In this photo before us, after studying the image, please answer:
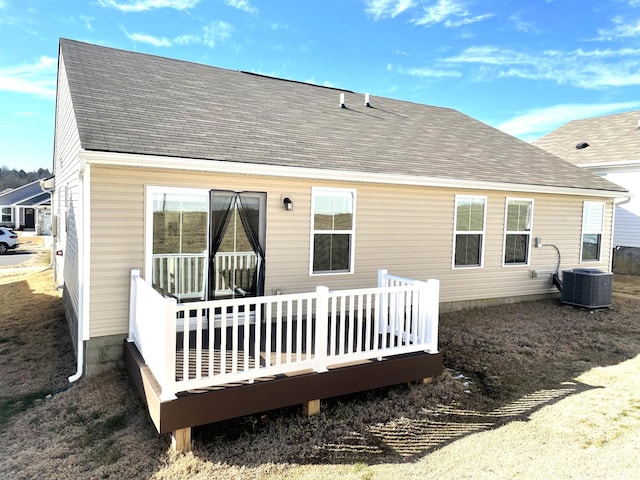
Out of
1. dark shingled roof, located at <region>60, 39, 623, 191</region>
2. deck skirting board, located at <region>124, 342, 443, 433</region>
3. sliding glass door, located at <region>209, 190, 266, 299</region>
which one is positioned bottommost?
deck skirting board, located at <region>124, 342, 443, 433</region>

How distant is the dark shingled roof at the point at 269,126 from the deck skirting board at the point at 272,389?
3.00 metres

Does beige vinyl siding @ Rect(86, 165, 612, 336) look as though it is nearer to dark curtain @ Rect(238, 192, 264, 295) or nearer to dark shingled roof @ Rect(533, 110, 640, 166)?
dark curtain @ Rect(238, 192, 264, 295)

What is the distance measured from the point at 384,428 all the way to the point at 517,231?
260 inches

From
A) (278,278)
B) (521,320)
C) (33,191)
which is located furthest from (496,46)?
(33,191)

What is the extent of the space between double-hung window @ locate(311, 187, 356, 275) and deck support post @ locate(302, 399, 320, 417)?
2782 mm

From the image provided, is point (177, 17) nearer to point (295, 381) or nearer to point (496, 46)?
point (295, 381)

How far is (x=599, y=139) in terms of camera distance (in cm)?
1691

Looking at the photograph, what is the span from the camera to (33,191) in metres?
36.5

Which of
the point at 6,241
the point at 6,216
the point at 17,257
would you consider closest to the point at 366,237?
the point at 17,257

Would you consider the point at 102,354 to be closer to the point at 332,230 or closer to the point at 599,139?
the point at 332,230

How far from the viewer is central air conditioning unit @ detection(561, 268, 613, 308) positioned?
8953 mm

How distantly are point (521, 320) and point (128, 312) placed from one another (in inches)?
277

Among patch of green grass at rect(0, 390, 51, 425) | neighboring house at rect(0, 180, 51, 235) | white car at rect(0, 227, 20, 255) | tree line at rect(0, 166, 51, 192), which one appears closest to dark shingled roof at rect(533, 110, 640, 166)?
patch of green grass at rect(0, 390, 51, 425)

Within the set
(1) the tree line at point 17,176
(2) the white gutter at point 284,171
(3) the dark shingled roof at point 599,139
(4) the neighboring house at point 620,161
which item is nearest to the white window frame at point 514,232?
(2) the white gutter at point 284,171
